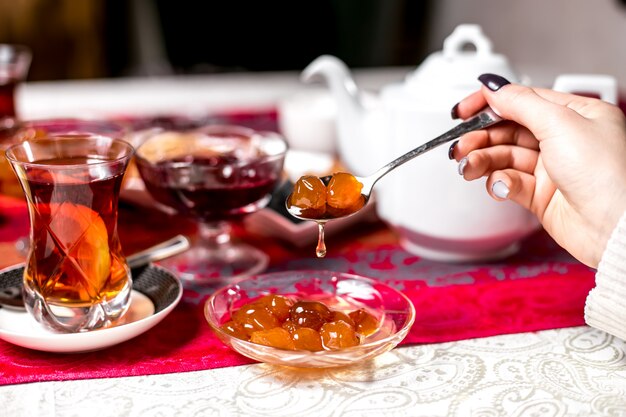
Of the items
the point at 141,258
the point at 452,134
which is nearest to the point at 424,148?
the point at 452,134

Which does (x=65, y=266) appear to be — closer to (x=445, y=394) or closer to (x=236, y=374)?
(x=236, y=374)

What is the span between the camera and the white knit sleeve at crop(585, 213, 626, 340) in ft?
2.79

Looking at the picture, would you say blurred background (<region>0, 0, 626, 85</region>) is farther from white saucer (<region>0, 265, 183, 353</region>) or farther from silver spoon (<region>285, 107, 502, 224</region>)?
white saucer (<region>0, 265, 183, 353</region>)

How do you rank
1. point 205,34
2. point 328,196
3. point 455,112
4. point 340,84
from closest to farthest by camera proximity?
point 328,196
point 455,112
point 340,84
point 205,34

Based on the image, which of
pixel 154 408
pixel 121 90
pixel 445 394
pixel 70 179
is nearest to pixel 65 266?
pixel 70 179

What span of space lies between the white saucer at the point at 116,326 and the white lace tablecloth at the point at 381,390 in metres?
0.04

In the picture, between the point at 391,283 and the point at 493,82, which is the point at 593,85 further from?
the point at 391,283

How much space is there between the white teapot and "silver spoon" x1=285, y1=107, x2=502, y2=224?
71mm

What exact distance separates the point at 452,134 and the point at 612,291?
0.89 ft

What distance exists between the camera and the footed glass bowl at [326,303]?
2.69 ft

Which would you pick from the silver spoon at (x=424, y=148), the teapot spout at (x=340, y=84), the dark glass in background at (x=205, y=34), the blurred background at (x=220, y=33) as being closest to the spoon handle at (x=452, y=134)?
the silver spoon at (x=424, y=148)

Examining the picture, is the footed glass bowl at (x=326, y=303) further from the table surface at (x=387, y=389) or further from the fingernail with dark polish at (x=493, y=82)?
the fingernail with dark polish at (x=493, y=82)

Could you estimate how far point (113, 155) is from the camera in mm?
982

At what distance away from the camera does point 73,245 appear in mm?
897
